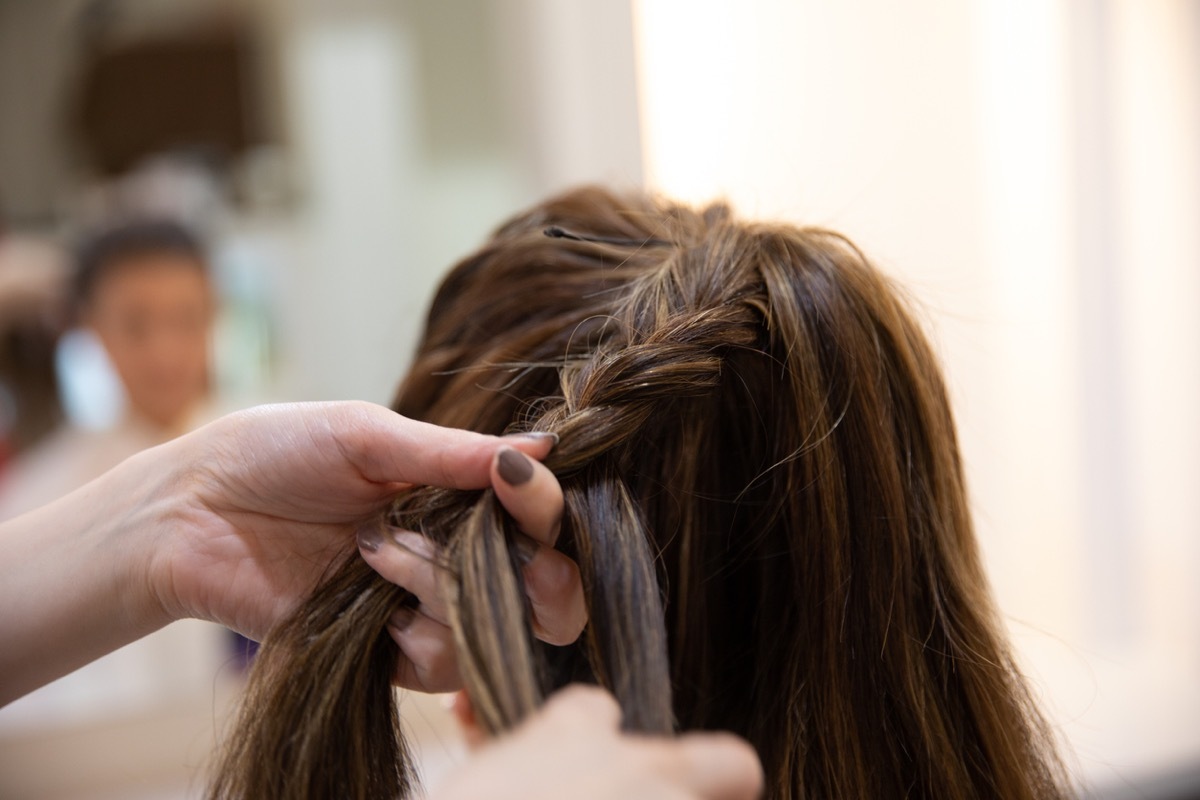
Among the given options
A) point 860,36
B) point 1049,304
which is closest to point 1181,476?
point 1049,304

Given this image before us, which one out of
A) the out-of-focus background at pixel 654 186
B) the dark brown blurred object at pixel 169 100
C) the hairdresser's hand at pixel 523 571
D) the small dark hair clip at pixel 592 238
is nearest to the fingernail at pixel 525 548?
the hairdresser's hand at pixel 523 571

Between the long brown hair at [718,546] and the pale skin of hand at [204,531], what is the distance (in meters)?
0.06

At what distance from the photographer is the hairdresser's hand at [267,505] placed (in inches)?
21.0

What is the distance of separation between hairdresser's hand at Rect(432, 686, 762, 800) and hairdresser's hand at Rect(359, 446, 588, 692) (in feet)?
0.34

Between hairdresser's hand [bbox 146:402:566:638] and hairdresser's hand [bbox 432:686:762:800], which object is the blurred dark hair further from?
hairdresser's hand [bbox 432:686:762:800]

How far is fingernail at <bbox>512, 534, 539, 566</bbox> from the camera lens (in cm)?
46

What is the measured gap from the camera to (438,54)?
1339 millimetres

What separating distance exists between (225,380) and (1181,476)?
1512 millimetres

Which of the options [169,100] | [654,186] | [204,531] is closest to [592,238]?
[204,531]

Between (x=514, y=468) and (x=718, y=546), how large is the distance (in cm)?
23

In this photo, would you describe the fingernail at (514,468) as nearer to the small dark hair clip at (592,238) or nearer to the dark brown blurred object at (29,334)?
the small dark hair clip at (592,238)

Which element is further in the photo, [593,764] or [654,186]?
[654,186]

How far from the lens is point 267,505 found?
1.90 ft

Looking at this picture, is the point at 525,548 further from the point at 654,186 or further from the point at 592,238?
the point at 654,186
